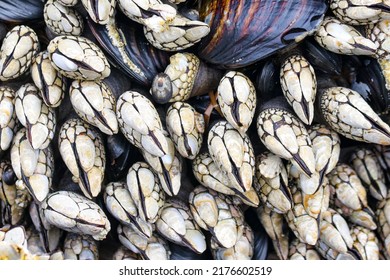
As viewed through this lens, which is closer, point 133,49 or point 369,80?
point 133,49

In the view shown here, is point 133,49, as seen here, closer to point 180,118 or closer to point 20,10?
point 180,118

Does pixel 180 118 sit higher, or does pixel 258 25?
pixel 258 25

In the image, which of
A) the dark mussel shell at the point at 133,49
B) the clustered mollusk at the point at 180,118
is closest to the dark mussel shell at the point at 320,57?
the clustered mollusk at the point at 180,118

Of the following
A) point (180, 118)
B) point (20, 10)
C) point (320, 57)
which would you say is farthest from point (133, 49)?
point (320, 57)

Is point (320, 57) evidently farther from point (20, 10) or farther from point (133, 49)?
point (20, 10)
